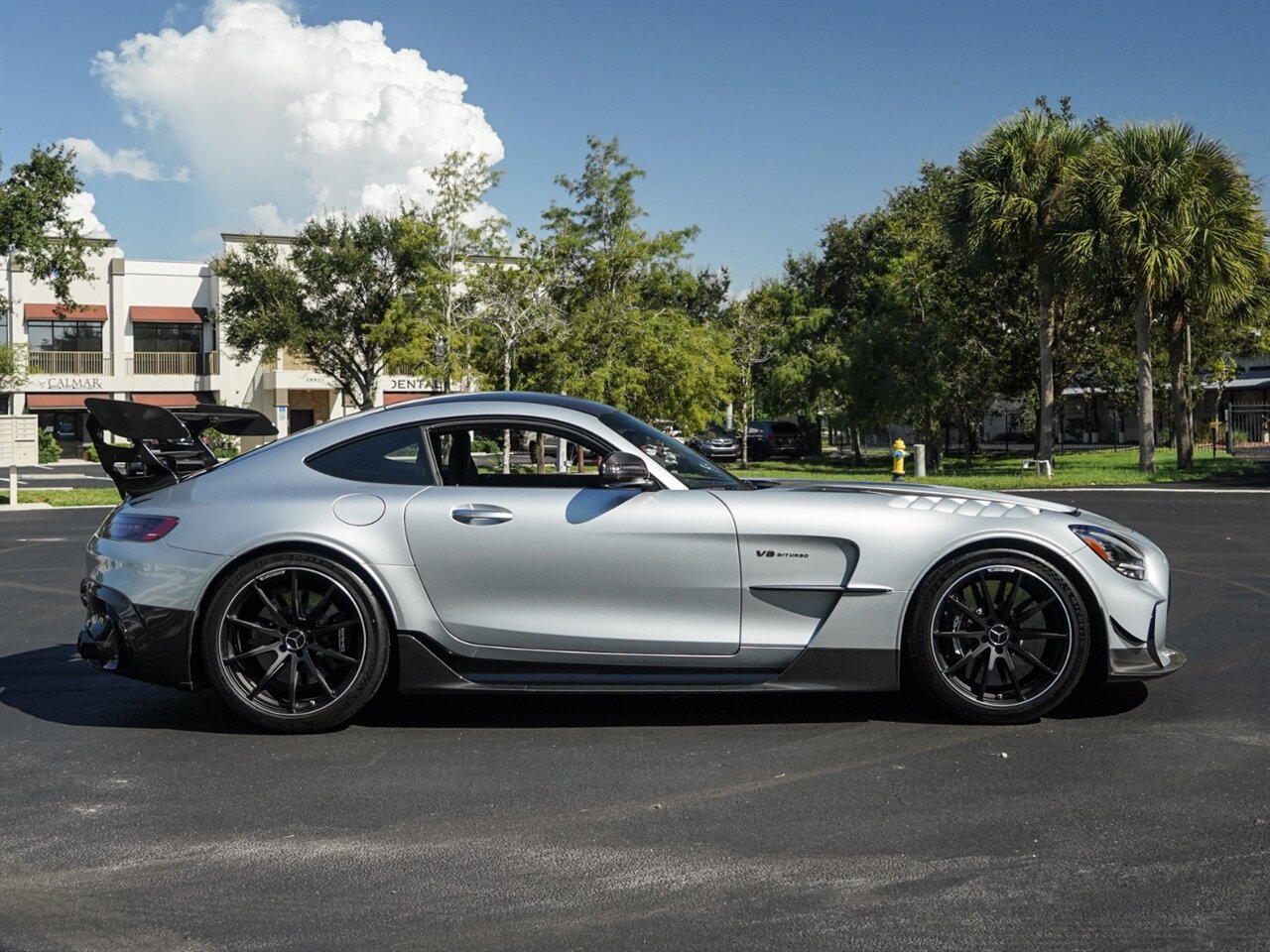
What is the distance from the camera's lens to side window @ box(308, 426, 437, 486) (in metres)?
5.35

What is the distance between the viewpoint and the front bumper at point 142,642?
204 inches

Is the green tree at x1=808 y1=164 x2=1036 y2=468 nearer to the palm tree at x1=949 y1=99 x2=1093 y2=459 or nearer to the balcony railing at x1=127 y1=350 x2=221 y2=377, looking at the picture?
the palm tree at x1=949 y1=99 x2=1093 y2=459

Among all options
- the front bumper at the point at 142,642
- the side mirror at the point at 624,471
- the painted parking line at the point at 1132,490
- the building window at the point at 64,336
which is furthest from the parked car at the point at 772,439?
the front bumper at the point at 142,642

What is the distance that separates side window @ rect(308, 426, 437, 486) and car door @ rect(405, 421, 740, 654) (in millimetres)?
272

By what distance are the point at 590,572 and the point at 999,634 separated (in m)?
1.71

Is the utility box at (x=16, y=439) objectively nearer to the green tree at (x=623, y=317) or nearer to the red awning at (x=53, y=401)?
the green tree at (x=623, y=317)

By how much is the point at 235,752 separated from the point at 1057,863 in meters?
3.17

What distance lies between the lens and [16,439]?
71.7ft

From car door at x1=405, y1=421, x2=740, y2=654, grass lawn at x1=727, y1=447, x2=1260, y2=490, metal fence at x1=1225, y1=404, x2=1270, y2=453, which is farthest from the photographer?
metal fence at x1=1225, y1=404, x2=1270, y2=453

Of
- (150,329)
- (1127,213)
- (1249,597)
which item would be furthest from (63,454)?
(1249,597)

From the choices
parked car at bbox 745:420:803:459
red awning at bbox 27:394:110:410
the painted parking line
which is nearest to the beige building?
red awning at bbox 27:394:110:410

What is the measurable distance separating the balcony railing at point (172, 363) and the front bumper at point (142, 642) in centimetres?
5650

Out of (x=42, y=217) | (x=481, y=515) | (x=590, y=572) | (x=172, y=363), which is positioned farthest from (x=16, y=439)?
(x=172, y=363)

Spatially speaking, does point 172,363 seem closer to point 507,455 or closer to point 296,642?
point 507,455
